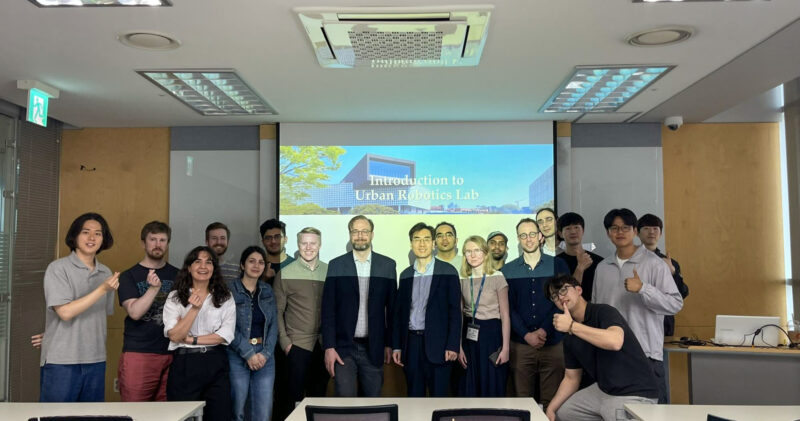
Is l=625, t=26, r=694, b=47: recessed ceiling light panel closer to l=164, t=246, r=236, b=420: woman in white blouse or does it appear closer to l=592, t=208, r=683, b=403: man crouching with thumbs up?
l=592, t=208, r=683, b=403: man crouching with thumbs up

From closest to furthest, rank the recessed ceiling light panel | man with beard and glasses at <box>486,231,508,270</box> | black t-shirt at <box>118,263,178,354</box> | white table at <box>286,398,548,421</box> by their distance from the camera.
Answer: white table at <box>286,398,548,421</box> → the recessed ceiling light panel → black t-shirt at <box>118,263,178,354</box> → man with beard and glasses at <box>486,231,508,270</box>

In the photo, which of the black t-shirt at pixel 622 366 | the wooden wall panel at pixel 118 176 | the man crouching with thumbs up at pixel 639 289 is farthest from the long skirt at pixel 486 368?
the wooden wall panel at pixel 118 176

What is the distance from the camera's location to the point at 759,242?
6.27 metres

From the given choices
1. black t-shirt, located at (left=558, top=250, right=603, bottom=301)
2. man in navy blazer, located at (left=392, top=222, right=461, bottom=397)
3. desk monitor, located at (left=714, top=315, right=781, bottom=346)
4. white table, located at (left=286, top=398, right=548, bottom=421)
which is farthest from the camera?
black t-shirt, located at (left=558, top=250, right=603, bottom=301)

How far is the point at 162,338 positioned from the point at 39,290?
7.27 ft

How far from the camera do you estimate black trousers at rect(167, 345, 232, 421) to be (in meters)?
3.98

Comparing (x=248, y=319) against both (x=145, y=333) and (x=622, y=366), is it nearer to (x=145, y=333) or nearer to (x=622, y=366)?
(x=145, y=333)

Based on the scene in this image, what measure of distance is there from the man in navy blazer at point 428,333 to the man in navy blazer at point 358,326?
13 cm

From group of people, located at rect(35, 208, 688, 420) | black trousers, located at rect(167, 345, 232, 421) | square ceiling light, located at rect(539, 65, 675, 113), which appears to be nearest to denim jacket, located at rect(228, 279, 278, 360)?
group of people, located at rect(35, 208, 688, 420)

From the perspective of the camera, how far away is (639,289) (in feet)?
15.0

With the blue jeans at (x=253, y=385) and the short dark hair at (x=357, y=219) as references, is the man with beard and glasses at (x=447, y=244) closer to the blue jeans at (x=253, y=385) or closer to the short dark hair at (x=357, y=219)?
the short dark hair at (x=357, y=219)

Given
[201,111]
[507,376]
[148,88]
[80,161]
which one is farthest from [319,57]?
[80,161]

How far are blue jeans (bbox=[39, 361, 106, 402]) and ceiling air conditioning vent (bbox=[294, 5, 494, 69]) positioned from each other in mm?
2481

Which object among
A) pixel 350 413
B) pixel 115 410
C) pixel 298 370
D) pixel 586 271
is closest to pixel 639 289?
pixel 586 271
